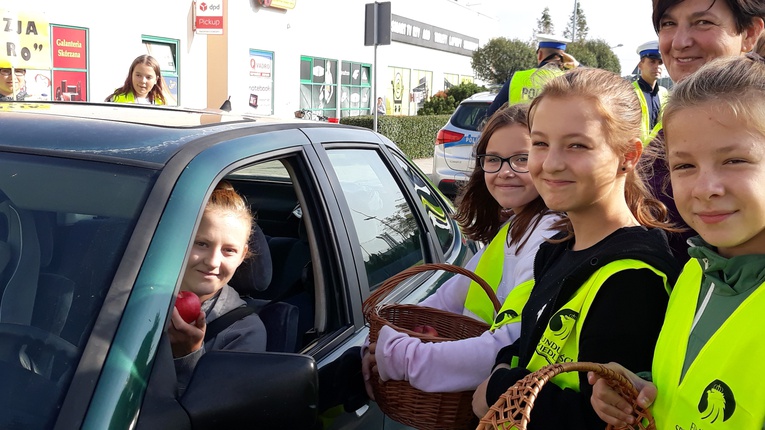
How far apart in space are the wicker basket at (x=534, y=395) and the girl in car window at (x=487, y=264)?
0.50m

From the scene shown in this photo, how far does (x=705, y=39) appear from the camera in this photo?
2.42 metres

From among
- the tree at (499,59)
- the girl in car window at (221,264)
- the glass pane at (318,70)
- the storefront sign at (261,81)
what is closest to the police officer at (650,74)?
the girl in car window at (221,264)

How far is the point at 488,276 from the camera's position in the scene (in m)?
2.55

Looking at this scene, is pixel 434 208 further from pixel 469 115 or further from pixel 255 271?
pixel 469 115

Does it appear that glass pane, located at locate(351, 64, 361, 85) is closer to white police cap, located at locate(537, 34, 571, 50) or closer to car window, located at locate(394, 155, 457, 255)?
white police cap, located at locate(537, 34, 571, 50)

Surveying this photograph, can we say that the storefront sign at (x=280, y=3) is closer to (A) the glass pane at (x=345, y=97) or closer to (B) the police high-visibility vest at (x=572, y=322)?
(A) the glass pane at (x=345, y=97)

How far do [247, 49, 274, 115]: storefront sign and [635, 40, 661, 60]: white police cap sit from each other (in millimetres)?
13120

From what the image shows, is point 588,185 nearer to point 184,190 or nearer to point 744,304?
point 744,304

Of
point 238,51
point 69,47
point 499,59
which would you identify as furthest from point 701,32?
point 499,59

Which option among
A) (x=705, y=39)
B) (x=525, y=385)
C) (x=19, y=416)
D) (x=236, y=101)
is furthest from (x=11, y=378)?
(x=236, y=101)

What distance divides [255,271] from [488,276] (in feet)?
2.53

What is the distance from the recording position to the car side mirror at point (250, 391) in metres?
1.50

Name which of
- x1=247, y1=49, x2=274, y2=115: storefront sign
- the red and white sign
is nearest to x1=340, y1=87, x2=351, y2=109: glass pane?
x1=247, y1=49, x2=274, y2=115: storefront sign

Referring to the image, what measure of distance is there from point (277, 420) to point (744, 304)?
923 mm
